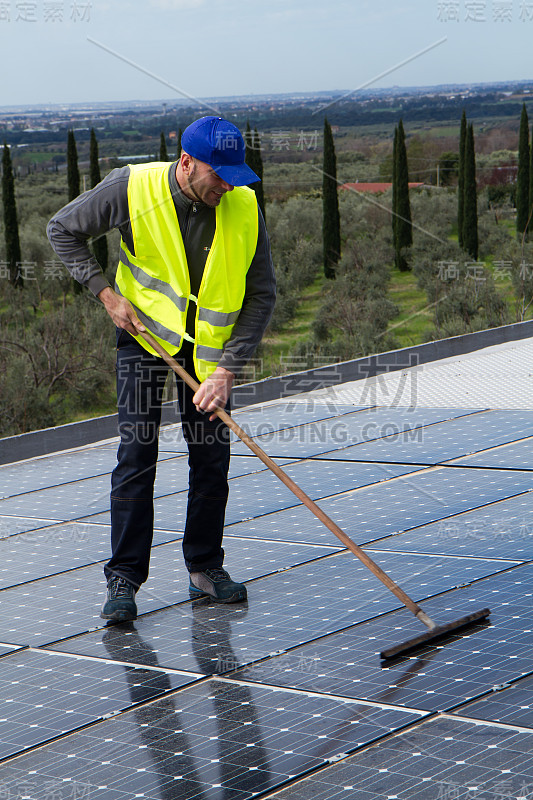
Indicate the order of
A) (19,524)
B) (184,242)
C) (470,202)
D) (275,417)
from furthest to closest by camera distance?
(470,202) < (275,417) < (19,524) < (184,242)

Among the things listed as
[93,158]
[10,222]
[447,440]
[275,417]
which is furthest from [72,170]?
[447,440]

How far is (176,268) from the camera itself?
14.0 feet

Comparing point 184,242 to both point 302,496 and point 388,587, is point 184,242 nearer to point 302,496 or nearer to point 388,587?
point 302,496

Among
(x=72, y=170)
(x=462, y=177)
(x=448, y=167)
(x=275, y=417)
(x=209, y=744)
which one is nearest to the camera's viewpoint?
(x=209, y=744)

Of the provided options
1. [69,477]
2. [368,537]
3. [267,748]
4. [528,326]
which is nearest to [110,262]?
[528,326]

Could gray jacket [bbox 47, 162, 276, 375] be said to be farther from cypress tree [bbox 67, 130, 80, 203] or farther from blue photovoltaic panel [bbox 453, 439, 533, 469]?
cypress tree [bbox 67, 130, 80, 203]

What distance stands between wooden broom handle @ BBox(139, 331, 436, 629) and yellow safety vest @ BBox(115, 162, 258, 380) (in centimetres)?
11

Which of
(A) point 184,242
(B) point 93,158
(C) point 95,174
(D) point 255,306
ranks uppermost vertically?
(B) point 93,158

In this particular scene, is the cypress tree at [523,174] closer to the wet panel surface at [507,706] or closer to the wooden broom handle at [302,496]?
the wooden broom handle at [302,496]

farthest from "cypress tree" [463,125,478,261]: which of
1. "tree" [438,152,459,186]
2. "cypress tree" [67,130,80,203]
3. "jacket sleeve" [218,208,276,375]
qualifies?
"jacket sleeve" [218,208,276,375]

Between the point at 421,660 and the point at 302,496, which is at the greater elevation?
the point at 302,496

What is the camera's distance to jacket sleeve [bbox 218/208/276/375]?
436cm

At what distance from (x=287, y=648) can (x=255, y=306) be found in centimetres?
146

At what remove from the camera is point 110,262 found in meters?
29.8
